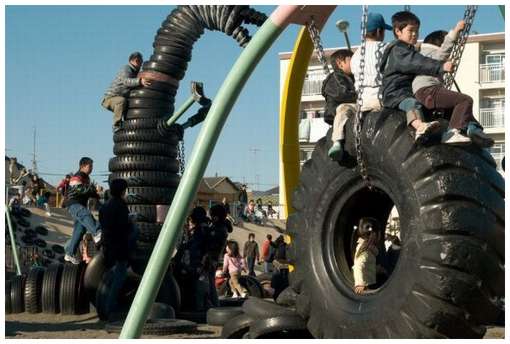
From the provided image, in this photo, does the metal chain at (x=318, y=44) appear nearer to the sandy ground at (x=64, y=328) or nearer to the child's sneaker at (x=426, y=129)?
the child's sneaker at (x=426, y=129)

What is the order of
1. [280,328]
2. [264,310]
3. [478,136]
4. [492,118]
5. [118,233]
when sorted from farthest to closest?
[492,118], [118,233], [264,310], [280,328], [478,136]

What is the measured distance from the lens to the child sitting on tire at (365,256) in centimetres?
723

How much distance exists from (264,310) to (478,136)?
2489mm

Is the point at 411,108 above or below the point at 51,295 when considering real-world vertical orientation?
above

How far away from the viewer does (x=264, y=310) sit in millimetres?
7711

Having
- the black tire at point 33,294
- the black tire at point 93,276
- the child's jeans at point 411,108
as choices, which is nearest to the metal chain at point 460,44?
the child's jeans at point 411,108

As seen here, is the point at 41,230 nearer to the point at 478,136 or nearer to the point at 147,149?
the point at 147,149

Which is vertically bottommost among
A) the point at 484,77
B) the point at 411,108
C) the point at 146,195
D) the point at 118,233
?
the point at 118,233

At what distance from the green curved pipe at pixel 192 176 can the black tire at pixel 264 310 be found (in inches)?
44.3

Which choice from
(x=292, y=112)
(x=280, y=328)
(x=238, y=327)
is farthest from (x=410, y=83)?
(x=292, y=112)

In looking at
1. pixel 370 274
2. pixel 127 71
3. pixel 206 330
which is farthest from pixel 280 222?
pixel 370 274

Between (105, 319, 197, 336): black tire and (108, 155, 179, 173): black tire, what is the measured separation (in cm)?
306

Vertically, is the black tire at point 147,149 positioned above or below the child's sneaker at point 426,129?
above

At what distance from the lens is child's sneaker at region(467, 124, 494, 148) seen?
6160mm
